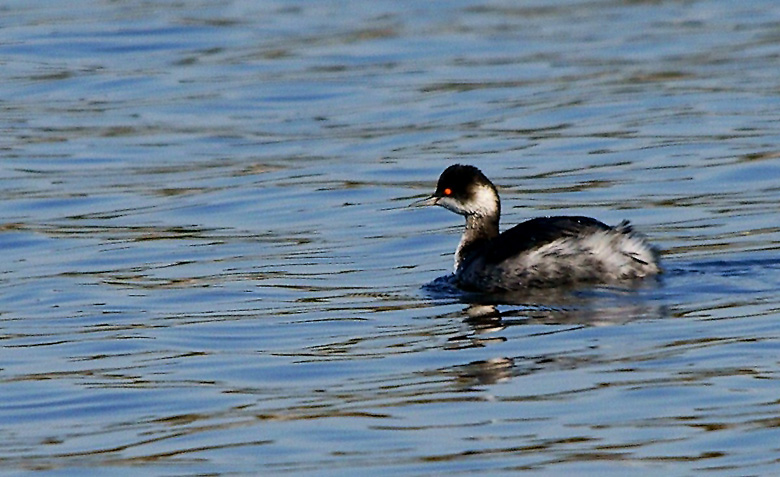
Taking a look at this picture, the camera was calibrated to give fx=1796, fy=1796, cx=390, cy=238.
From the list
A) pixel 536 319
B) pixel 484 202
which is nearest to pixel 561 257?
pixel 536 319

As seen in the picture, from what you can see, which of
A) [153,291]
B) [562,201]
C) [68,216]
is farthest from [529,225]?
[68,216]

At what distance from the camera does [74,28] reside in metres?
24.0

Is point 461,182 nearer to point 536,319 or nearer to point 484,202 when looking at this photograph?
point 484,202

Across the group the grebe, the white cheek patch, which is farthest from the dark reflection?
the white cheek patch

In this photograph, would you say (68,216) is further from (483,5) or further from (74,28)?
(483,5)

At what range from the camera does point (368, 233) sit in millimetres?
13055

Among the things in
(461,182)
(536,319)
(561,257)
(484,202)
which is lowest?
(536,319)

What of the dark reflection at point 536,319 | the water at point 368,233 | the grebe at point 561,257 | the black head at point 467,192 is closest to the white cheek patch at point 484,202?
the black head at point 467,192

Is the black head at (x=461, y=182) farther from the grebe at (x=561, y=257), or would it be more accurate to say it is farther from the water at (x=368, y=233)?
the grebe at (x=561, y=257)

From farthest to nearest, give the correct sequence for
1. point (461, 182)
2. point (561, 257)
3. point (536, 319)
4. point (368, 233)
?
point (368, 233) < point (461, 182) < point (561, 257) < point (536, 319)

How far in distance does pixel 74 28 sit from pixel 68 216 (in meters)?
10.3

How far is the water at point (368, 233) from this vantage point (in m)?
7.30

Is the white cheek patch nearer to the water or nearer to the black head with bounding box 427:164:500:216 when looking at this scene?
the black head with bounding box 427:164:500:216

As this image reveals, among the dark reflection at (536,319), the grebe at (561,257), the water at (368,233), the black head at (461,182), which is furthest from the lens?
the black head at (461,182)
